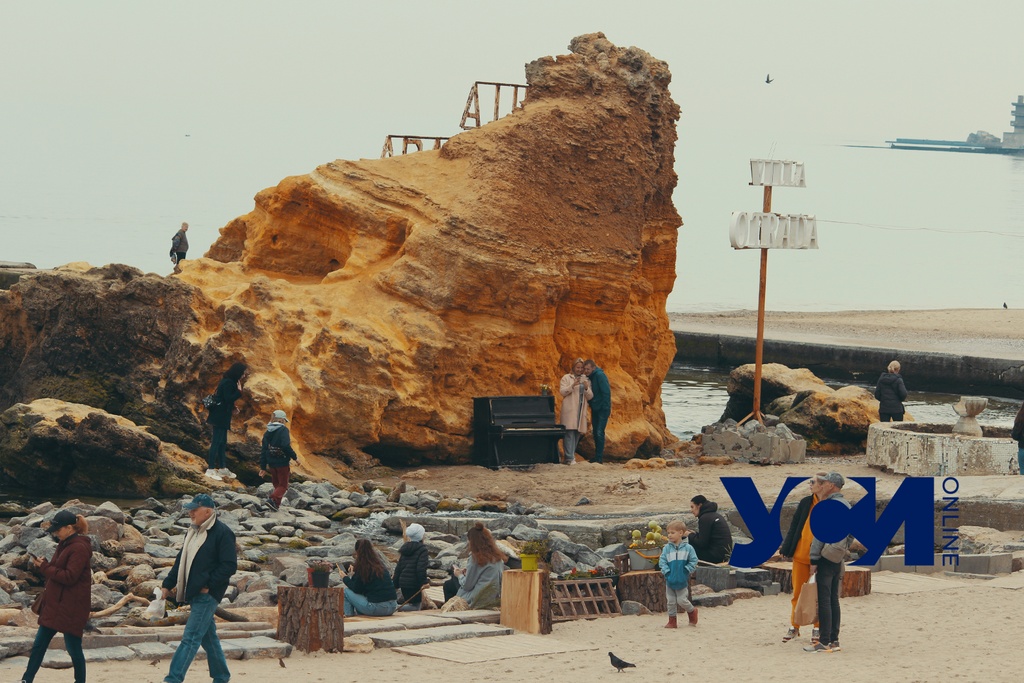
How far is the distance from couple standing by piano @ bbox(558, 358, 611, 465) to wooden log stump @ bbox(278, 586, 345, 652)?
11838 millimetres

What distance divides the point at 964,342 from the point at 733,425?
1022 inches

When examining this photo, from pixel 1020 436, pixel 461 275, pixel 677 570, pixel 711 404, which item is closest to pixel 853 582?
pixel 677 570

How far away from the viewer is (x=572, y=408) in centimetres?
2372

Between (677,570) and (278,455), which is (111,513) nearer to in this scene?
(278,455)

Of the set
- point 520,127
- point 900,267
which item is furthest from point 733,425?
point 900,267

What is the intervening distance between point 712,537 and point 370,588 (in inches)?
151

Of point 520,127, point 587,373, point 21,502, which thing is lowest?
point 21,502

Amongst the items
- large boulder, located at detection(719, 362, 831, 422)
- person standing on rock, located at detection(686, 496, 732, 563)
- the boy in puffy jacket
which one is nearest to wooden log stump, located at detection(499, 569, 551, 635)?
the boy in puffy jacket

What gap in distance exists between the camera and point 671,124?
26.9m

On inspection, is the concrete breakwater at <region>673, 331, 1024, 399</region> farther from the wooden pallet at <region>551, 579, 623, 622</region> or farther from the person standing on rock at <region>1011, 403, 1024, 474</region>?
the wooden pallet at <region>551, 579, 623, 622</region>

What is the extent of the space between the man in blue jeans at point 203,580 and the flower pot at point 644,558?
5.29m

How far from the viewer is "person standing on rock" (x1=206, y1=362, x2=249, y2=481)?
68.8 feet

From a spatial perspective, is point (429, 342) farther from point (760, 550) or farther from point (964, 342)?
point (964, 342)

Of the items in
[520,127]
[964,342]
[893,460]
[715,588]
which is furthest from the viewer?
[964,342]
